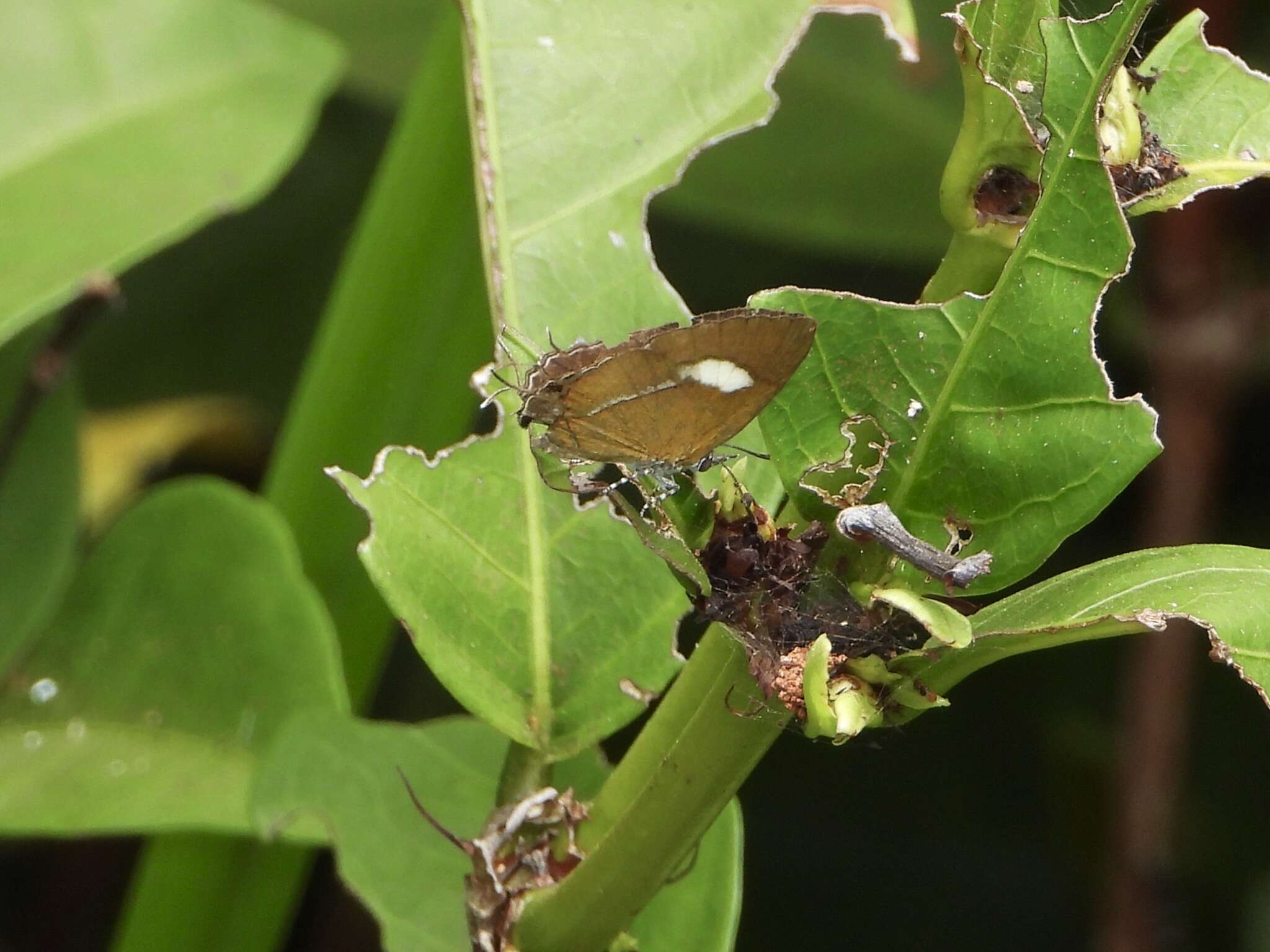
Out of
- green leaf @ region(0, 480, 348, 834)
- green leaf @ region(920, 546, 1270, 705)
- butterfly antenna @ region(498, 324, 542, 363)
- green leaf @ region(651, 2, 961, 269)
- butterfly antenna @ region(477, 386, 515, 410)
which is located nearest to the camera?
green leaf @ region(920, 546, 1270, 705)

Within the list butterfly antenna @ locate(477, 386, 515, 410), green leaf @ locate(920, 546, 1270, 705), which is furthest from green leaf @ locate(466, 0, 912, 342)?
green leaf @ locate(920, 546, 1270, 705)

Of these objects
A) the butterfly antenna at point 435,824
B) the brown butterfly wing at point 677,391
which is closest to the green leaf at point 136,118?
the butterfly antenna at point 435,824

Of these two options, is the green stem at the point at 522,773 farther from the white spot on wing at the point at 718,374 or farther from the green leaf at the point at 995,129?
the green leaf at the point at 995,129

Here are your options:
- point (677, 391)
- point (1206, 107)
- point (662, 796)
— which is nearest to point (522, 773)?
point (662, 796)

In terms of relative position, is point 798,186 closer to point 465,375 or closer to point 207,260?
point 465,375

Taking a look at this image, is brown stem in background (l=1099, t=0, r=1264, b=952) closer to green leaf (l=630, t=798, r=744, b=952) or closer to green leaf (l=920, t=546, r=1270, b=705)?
green leaf (l=630, t=798, r=744, b=952)

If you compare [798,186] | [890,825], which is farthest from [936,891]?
[798,186]
